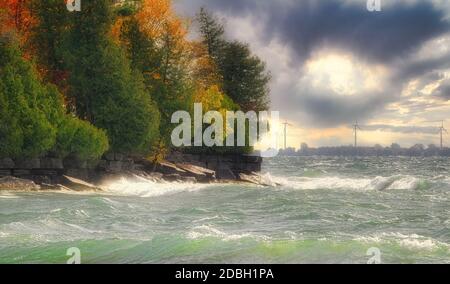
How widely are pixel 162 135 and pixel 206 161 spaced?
9.47 metres

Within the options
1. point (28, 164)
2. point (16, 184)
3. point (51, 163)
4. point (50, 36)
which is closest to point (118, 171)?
point (51, 163)

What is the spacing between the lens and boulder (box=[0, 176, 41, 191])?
35.1m

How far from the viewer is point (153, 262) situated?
14.7m

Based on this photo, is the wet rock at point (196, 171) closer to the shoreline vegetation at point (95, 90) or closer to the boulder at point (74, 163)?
the shoreline vegetation at point (95, 90)

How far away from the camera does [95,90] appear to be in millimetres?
43219

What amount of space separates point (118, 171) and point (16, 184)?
31.8 feet

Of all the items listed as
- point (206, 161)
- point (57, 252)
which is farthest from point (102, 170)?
point (57, 252)

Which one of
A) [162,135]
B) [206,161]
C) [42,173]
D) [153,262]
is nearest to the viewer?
[153,262]

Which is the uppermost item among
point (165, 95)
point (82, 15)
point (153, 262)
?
point (82, 15)

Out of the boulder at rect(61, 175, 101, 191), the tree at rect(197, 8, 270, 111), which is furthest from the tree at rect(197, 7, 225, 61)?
the boulder at rect(61, 175, 101, 191)

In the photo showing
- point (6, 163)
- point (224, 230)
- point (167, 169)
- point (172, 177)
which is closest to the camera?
point (224, 230)

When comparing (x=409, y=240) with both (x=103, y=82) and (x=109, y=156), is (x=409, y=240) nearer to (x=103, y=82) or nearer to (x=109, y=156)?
(x=103, y=82)

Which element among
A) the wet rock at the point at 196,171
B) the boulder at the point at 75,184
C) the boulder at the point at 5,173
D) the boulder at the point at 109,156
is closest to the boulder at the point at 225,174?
the wet rock at the point at 196,171

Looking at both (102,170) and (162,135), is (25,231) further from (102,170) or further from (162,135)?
(162,135)
